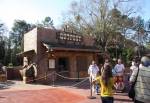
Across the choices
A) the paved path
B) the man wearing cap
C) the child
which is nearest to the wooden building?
the paved path

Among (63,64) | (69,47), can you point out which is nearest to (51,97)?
(69,47)

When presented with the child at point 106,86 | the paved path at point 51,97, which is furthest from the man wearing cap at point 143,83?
the paved path at point 51,97

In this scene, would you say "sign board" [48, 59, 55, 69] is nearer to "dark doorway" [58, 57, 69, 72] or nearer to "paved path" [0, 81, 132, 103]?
"dark doorway" [58, 57, 69, 72]

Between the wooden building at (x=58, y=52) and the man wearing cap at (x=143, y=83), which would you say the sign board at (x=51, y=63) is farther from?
the man wearing cap at (x=143, y=83)

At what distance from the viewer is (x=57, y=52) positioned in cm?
2448

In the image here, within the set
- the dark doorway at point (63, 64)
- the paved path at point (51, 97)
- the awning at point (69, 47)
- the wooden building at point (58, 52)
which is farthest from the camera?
the dark doorway at point (63, 64)

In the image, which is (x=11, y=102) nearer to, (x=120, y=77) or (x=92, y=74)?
(x=92, y=74)

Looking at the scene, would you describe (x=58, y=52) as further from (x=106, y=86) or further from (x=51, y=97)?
(x=106, y=86)

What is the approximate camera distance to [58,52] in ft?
80.6

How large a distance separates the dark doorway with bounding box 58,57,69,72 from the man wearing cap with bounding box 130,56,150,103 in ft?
59.8

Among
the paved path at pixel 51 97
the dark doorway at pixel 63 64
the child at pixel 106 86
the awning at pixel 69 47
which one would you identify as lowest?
the paved path at pixel 51 97

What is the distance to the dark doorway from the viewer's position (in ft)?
82.5

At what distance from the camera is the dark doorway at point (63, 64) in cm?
2514

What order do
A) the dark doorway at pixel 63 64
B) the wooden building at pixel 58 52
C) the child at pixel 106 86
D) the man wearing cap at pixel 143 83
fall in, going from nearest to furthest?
the man wearing cap at pixel 143 83, the child at pixel 106 86, the wooden building at pixel 58 52, the dark doorway at pixel 63 64
